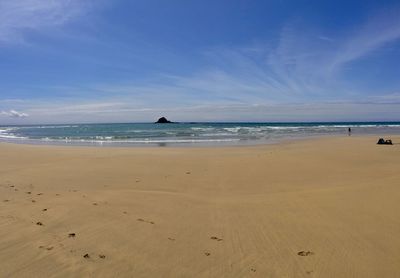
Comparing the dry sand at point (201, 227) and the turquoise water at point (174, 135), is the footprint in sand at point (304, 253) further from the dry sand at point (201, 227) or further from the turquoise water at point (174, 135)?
the turquoise water at point (174, 135)

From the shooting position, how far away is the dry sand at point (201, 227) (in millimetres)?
3842

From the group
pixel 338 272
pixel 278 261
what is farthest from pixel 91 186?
pixel 338 272

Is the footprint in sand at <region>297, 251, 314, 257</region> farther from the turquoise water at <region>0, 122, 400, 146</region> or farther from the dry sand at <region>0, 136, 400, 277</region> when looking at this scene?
the turquoise water at <region>0, 122, 400, 146</region>

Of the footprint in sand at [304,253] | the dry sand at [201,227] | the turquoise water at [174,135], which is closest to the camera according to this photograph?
the dry sand at [201,227]

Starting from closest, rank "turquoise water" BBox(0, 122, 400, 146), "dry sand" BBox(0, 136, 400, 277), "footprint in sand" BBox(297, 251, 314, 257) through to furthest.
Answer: "dry sand" BBox(0, 136, 400, 277) < "footprint in sand" BBox(297, 251, 314, 257) < "turquoise water" BBox(0, 122, 400, 146)

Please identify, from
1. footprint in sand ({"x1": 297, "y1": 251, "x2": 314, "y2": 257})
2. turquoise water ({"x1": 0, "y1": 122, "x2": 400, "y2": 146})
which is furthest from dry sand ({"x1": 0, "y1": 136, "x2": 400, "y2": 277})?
turquoise water ({"x1": 0, "y1": 122, "x2": 400, "y2": 146})

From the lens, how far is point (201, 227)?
→ 5180 mm

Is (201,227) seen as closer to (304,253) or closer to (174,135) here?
(304,253)

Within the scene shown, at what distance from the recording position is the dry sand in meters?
3.84

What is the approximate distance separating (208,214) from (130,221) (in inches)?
51.6

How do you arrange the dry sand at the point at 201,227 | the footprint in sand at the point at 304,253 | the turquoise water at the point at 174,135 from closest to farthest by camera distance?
the dry sand at the point at 201,227, the footprint in sand at the point at 304,253, the turquoise water at the point at 174,135

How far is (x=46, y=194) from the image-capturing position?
24.3ft

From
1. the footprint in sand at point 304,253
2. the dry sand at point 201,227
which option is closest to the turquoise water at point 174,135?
the dry sand at point 201,227

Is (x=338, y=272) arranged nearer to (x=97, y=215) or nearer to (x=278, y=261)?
(x=278, y=261)
